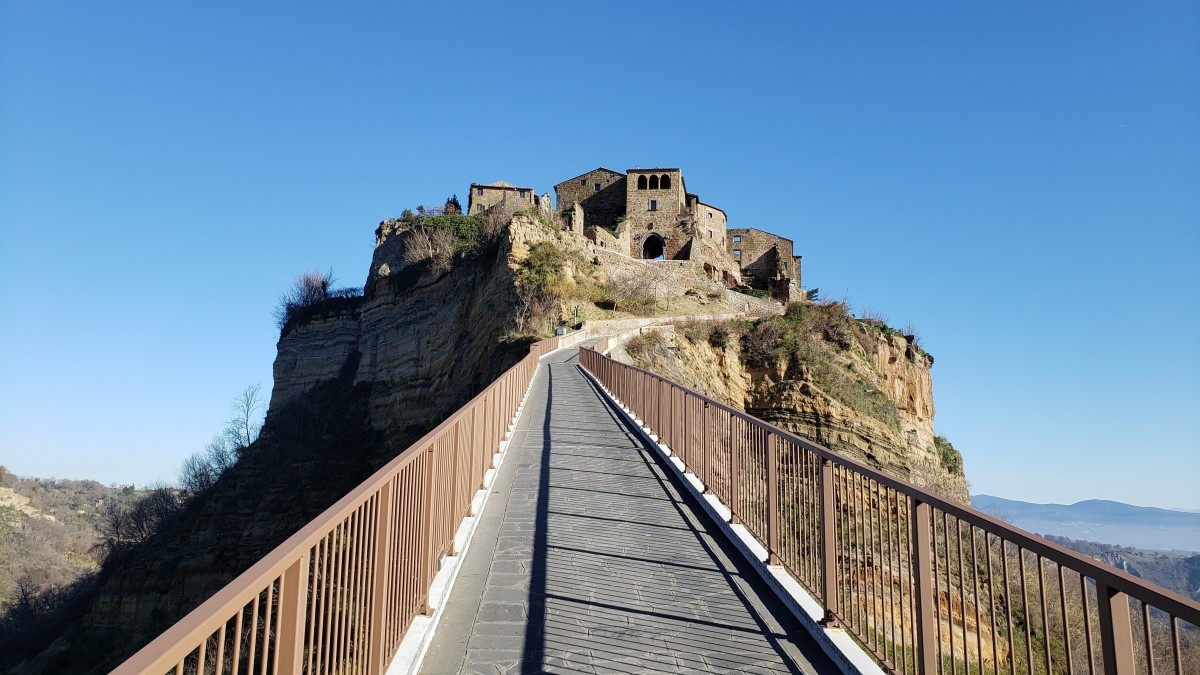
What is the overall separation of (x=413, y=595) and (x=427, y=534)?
19.7 inches

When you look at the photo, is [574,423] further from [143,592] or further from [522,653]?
[143,592]

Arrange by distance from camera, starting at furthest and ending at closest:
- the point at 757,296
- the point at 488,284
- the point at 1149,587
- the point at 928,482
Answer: the point at 757,296, the point at 488,284, the point at 928,482, the point at 1149,587

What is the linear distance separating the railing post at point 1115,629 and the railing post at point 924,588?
1.28m

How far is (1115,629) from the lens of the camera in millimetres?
2377

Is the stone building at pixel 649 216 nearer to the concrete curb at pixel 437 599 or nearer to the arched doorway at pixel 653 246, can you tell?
the arched doorway at pixel 653 246

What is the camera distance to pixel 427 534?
502 centimetres

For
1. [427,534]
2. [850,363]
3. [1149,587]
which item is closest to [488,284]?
[850,363]

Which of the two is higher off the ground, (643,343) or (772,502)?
(643,343)

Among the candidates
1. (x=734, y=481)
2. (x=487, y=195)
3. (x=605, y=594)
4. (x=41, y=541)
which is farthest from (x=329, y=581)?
(x=41, y=541)

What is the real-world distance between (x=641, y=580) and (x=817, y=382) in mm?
32649

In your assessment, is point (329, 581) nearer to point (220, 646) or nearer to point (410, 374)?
point (220, 646)

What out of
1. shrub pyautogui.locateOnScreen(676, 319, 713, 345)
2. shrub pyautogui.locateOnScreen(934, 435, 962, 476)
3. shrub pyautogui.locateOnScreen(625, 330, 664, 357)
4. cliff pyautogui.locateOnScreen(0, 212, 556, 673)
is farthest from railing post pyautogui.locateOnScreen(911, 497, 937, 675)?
shrub pyautogui.locateOnScreen(934, 435, 962, 476)

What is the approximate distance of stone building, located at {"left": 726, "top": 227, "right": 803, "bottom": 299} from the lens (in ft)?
238

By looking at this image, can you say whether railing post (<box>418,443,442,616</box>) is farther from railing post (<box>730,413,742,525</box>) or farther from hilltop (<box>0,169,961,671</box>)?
hilltop (<box>0,169,961,671</box>)
